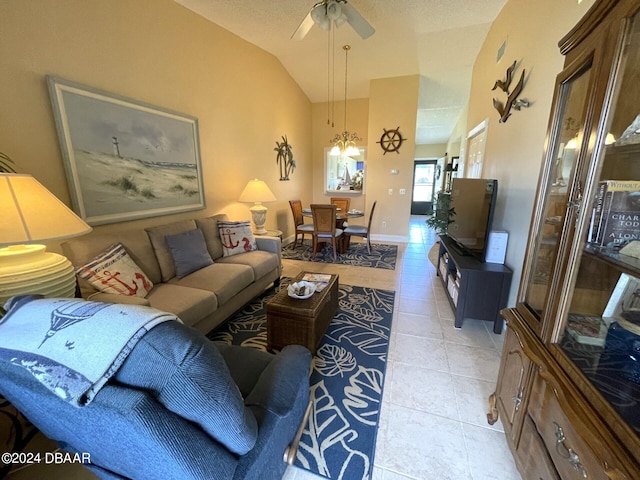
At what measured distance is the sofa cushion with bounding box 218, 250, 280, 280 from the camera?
2742 millimetres

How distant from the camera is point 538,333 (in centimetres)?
106

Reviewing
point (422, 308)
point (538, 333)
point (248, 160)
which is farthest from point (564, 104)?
point (248, 160)

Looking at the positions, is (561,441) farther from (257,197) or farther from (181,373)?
(257,197)

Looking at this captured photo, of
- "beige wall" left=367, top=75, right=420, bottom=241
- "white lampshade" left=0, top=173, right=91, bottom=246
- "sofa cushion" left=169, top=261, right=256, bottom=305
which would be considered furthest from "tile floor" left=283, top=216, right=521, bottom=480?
"beige wall" left=367, top=75, right=420, bottom=241

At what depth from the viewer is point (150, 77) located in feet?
8.19

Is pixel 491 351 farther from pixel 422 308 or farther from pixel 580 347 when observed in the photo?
pixel 580 347

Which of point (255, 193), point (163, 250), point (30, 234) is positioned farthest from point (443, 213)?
point (30, 234)

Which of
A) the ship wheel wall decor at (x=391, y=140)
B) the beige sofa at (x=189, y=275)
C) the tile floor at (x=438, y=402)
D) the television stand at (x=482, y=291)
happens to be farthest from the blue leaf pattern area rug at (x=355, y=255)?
the ship wheel wall decor at (x=391, y=140)

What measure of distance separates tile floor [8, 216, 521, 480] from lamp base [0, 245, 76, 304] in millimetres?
862

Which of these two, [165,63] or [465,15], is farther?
[465,15]

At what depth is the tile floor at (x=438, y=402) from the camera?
1268 millimetres

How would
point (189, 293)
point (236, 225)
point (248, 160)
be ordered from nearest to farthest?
point (189, 293) → point (236, 225) → point (248, 160)

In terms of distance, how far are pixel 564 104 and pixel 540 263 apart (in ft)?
2.21

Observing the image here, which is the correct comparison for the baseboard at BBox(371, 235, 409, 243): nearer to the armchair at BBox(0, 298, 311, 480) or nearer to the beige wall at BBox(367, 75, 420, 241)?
the beige wall at BBox(367, 75, 420, 241)
